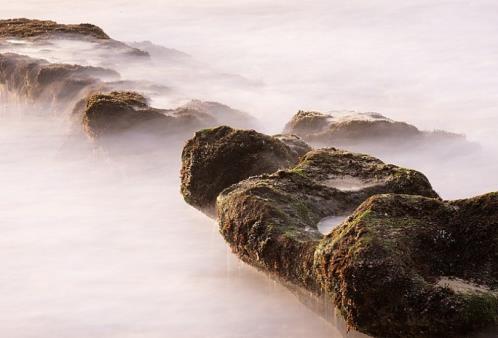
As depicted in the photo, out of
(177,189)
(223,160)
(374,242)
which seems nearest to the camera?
(374,242)

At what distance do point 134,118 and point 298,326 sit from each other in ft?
22.7

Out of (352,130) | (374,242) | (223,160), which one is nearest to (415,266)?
(374,242)

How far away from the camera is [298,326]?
7.52 meters

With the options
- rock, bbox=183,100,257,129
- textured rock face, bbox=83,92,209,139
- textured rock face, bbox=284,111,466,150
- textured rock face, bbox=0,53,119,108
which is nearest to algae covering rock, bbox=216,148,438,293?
textured rock face, bbox=284,111,466,150

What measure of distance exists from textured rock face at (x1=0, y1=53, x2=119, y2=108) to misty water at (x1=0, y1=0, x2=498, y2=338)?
364 millimetres

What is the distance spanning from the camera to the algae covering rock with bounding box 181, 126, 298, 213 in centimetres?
953

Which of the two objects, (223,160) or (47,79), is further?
(47,79)

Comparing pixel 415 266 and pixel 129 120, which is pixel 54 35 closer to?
pixel 129 120

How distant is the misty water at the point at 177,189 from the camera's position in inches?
311

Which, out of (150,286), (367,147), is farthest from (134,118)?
(150,286)

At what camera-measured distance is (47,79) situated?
17094mm

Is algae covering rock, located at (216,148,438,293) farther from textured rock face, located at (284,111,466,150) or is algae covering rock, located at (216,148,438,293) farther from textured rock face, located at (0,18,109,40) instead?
textured rock face, located at (0,18,109,40)

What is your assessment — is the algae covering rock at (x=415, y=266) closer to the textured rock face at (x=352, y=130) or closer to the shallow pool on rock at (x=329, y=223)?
the shallow pool on rock at (x=329, y=223)

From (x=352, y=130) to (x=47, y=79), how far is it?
20.5ft
